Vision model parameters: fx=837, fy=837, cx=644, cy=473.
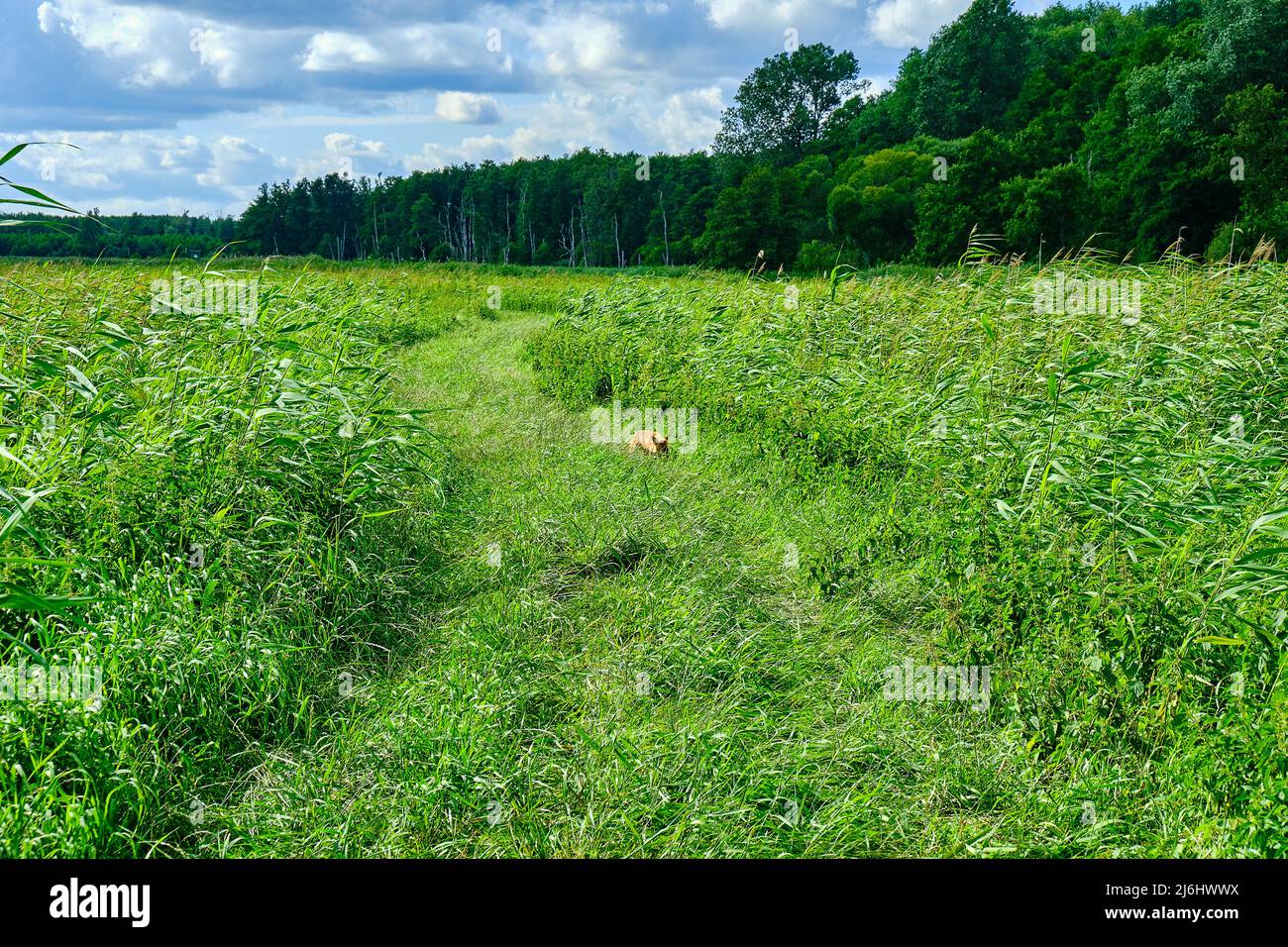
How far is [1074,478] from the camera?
3.29 meters

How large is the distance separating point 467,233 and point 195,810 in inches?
2802

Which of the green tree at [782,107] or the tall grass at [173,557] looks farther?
the green tree at [782,107]

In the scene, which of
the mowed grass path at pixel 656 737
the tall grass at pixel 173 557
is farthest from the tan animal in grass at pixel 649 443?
the tall grass at pixel 173 557

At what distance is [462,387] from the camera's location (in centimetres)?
896

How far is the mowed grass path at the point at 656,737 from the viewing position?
2395 mm

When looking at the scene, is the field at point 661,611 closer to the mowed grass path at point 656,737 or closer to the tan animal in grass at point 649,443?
the mowed grass path at point 656,737

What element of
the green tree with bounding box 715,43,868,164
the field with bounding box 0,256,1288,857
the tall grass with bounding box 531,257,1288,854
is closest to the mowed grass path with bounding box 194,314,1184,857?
the field with bounding box 0,256,1288,857

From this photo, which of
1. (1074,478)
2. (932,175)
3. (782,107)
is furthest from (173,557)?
(782,107)

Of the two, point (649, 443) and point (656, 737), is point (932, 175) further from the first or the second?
point (656, 737)

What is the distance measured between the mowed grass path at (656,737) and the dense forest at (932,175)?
3.86 m

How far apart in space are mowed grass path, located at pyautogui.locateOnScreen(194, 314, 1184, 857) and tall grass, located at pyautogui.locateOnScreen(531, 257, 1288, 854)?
20cm

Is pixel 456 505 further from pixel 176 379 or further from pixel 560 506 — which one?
pixel 176 379

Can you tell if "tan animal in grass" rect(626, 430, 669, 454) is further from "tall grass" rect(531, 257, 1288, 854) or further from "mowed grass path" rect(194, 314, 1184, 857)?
"mowed grass path" rect(194, 314, 1184, 857)

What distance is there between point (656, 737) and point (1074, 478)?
6.31ft
